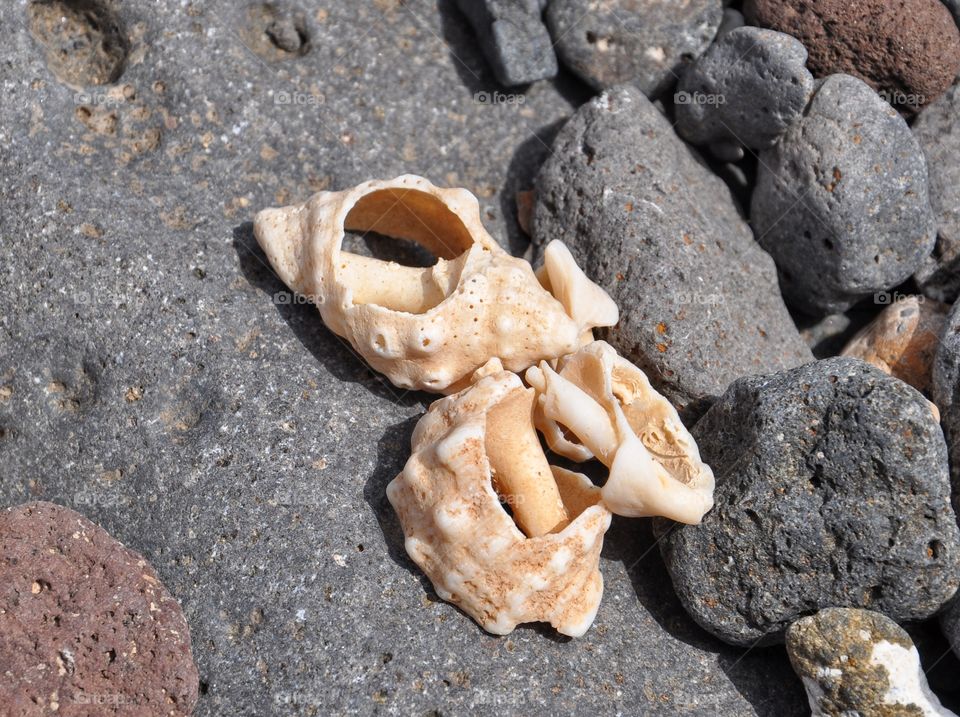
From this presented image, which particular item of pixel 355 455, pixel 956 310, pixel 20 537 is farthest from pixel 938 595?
pixel 20 537

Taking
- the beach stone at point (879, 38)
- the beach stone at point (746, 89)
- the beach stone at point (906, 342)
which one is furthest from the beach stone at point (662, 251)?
the beach stone at point (879, 38)

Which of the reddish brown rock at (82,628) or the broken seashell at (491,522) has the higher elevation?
the broken seashell at (491,522)

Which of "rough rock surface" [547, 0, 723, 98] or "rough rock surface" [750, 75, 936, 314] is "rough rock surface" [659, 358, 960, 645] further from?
"rough rock surface" [547, 0, 723, 98]

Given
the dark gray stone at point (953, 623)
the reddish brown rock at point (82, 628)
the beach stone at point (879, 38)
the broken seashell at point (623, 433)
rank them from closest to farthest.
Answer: the reddish brown rock at point (82, 628)
the broken seashell at point (623, 433)
the dark gray stone at point (953, 623)
the beach stone at point (879, 38)

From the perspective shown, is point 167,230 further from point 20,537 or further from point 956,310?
point 956,310

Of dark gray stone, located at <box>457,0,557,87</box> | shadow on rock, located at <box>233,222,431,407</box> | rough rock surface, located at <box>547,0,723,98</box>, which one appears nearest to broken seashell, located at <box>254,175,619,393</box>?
shadow on rock, located at <box>233,222,431,407</box>

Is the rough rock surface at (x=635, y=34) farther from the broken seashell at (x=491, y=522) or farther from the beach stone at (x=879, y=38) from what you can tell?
the broken seashell at (x=491, y=522)

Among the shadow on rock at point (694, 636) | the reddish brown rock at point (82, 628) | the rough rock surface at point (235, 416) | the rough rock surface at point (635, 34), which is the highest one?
the rough rock surface at point (635, 34)
